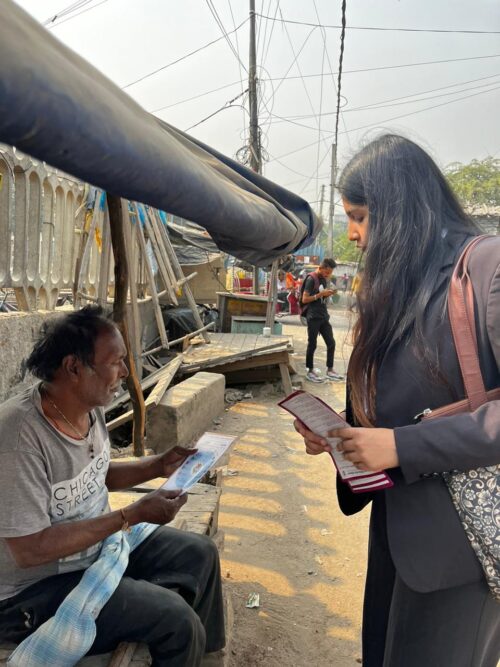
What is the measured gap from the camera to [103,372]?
1.81 metres

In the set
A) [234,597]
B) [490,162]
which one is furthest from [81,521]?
[490,162]

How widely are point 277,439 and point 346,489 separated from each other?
420 centimetres

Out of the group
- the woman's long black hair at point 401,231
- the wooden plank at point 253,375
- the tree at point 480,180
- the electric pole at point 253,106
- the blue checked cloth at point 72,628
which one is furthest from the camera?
the tree at point 480,180

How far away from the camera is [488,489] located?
1266 millimetres

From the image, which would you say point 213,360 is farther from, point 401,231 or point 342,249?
point 342,249

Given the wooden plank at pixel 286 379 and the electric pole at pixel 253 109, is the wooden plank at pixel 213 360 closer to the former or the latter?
the wooden plank at pixel 286 379

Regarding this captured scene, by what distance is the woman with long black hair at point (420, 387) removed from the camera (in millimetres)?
1251

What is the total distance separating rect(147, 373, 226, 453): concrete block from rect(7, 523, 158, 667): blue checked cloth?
3.41 m

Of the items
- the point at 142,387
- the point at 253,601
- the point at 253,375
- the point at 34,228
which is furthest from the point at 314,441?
the point at 253,375

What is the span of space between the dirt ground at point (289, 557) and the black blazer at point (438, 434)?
425mm

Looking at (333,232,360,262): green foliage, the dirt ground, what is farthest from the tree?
the dirt ground

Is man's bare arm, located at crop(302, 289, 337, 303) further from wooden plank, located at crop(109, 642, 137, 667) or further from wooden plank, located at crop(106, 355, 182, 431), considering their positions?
wooden plank, located at crop(109, 642, 137, 667)

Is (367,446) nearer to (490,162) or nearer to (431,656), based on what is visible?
(431,656)

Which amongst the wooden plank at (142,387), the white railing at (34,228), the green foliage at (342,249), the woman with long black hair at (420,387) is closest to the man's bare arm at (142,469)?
the woman with long black hair at (420,387)
